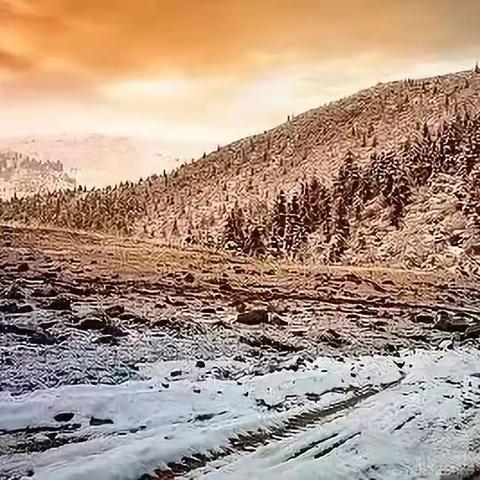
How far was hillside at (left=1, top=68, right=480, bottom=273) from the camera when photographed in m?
3.48

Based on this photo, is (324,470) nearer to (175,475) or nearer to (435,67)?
(175,475)

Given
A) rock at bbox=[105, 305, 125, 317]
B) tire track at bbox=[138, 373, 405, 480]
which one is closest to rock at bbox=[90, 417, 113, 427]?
tire track at bbox=[138, 373, 405, 480]

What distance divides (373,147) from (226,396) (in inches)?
91.5

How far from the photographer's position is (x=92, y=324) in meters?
2.70

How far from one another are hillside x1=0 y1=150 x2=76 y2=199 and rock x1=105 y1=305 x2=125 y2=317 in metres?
0.62

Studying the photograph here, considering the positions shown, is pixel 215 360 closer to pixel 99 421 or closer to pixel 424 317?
pixel 99 421

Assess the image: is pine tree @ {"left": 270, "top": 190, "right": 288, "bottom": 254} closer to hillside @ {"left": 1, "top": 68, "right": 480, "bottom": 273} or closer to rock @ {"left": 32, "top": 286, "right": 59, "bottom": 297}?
hillside @ {"left": 1, "top": 68, "right": 480, "bottom": 273}

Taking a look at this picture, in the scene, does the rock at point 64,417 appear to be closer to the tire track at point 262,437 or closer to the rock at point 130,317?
the tire track at point 262,437

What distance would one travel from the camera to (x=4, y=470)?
199 cm

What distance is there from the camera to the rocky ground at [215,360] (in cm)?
222

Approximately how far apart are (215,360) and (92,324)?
0.45 metres

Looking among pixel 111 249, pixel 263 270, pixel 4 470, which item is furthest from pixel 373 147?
pixel 4 470

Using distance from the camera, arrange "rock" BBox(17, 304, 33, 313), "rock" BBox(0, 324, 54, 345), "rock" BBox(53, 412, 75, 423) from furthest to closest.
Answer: "rock" BBox(17, 304, 33, 313) < "rock" BBox(0, 324, 54, 345) < "rock" BBox(53, 412, 75, 423)

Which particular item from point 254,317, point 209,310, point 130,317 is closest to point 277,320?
point 254,317
